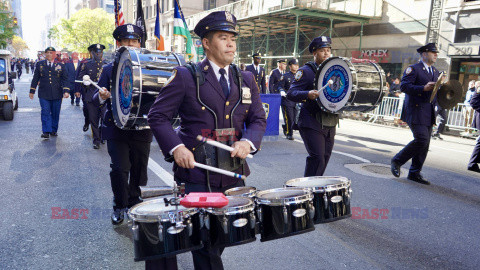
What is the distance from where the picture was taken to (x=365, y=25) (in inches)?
881

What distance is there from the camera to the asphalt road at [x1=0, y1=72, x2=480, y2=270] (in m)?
3.57

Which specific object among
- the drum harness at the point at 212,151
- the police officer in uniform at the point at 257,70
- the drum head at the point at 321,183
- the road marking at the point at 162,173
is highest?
the police officer in uniform at the point at 257,70

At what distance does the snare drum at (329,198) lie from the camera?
2621 millimetres

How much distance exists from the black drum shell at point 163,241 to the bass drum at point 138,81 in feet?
5.29

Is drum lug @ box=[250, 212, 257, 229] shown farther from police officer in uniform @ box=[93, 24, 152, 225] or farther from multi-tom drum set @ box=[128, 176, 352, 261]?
police officer in uniform @ box=[93, 24, 152, 225]

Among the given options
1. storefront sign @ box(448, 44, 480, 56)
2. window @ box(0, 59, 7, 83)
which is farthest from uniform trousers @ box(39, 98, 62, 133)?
storefront sign @ box(448, 44, 480, 56)

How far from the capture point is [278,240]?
4.08 m

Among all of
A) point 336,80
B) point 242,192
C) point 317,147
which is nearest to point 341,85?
point 336,80

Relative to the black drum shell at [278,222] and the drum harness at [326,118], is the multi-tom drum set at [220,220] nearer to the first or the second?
the black drum shell at [278,222]

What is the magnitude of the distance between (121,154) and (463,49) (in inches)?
685

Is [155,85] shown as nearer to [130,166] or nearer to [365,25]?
[130,166]

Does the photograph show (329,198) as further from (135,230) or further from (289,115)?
(289,115)

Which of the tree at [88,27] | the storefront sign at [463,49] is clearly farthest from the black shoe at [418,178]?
the tree at [88,27]

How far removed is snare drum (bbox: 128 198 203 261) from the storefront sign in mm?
Answer: 18080
